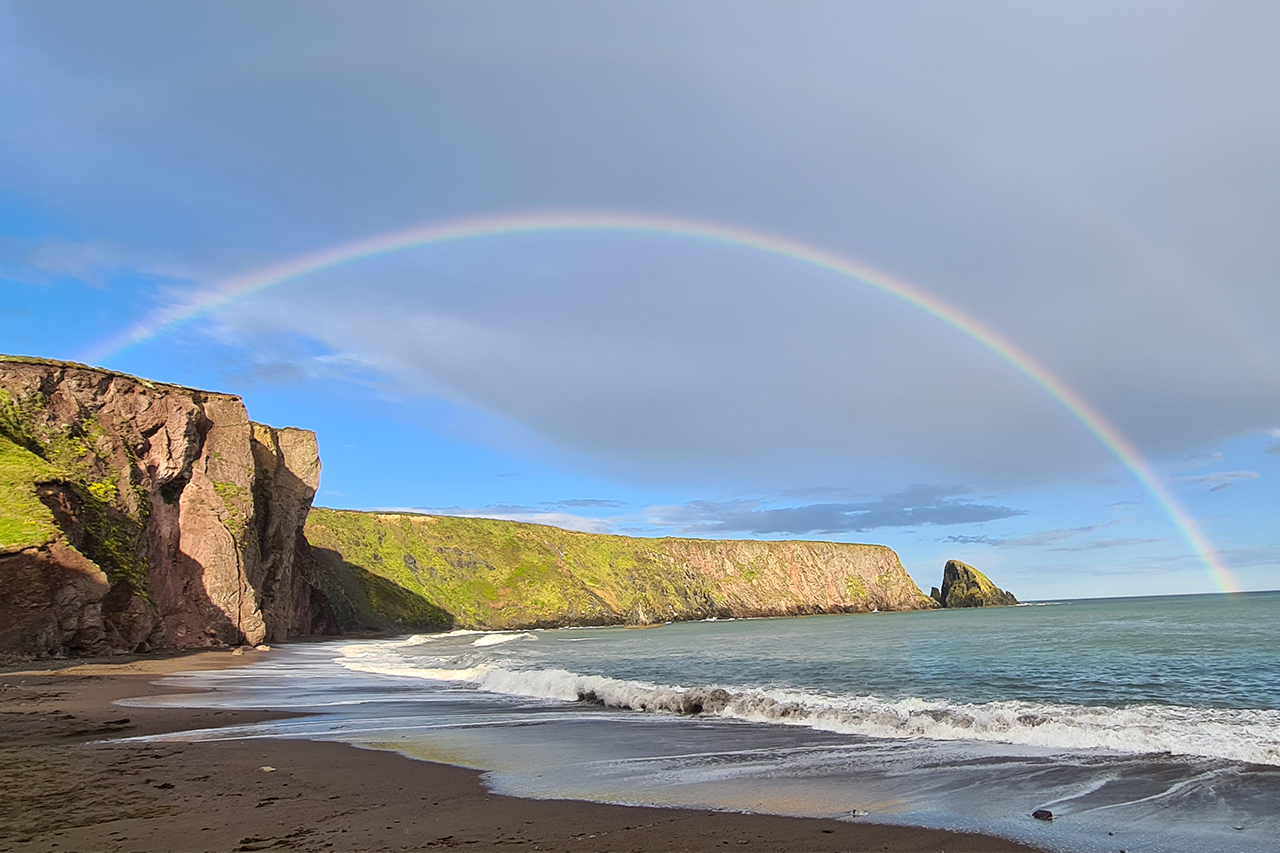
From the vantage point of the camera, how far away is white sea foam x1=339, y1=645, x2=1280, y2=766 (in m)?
11.2

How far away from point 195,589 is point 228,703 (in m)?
29.2

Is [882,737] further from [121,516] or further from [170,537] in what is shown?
[170,537]

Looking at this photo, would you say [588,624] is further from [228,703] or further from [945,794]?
[945,794]

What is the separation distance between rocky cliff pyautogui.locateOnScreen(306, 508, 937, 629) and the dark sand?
72.2 m

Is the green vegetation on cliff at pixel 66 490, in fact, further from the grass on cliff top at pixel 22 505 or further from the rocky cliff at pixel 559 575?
the rocky cliff at pixel 559 575

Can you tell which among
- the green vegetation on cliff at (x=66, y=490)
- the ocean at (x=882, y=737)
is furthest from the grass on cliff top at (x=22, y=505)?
the ocean at (x=882, y=737)

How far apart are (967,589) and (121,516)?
18088 cm

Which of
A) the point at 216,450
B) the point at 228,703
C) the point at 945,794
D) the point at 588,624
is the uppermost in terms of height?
the point at 216,450

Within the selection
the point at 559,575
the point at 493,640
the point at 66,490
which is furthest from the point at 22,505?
the point at 559,575

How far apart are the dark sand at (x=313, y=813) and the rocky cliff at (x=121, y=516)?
2001 centimetres

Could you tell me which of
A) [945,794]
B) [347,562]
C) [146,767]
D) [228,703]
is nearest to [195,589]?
[228,703]

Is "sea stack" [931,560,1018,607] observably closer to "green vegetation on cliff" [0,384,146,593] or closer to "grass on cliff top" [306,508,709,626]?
"grass on cliff top" [306,508,709,626]

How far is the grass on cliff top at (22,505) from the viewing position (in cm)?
2572

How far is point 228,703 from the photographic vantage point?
682 inches
